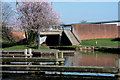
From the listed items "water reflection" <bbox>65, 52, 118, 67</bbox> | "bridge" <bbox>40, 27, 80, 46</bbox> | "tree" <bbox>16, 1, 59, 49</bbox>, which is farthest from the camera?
"bridge" <bbox>40, 27, 80, 46</bbox>

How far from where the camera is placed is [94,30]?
50.0 meters

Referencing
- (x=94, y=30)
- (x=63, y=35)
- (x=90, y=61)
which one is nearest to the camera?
(x=90, y=61)

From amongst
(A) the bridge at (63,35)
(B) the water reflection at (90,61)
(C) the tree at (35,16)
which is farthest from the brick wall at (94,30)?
(B) the water reflection at (90,61)

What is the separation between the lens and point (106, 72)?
13195 mm

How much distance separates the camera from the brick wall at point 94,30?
49.4 meters

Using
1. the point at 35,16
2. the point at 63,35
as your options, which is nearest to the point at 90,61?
the point at 35,16

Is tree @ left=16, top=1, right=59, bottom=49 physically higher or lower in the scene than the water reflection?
higher

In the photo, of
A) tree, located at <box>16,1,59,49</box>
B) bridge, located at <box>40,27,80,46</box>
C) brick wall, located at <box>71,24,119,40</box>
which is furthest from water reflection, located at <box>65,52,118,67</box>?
brick wall, located at <box>71,24,119,40</box>

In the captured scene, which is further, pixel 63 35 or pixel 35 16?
pixel 63 35

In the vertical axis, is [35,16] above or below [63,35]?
above

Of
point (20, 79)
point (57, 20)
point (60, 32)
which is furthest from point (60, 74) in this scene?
point (60, 32)

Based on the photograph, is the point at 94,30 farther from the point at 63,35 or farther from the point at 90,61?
the point at 90,61

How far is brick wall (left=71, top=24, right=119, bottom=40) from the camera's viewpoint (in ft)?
162

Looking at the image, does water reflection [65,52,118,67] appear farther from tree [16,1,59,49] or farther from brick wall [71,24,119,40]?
brick wall [71,24,119,40]
